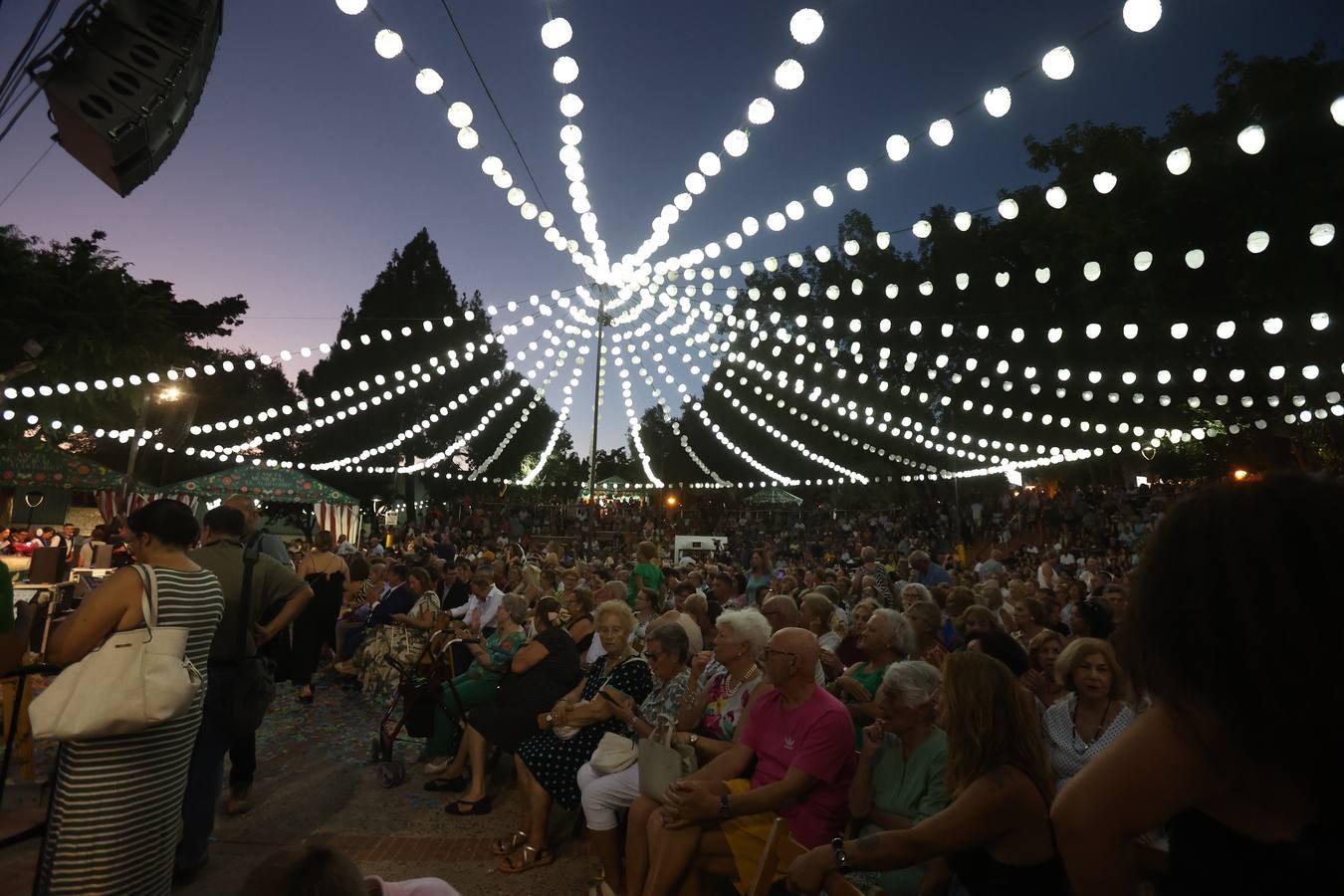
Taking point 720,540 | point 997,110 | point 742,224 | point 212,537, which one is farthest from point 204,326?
point 997,110

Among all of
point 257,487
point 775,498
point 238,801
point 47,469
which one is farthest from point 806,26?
Answer: point 775,498

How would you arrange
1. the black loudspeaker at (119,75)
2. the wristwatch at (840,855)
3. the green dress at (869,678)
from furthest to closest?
1. the black loudspeaker at (119,75)
2. the green dress at (869,678)
3. the wristwatch at (840,855)

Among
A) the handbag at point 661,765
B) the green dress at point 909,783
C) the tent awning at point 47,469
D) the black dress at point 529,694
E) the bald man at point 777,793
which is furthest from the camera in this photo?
the tent awning at point 47,469

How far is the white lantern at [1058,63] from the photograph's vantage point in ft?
17.4

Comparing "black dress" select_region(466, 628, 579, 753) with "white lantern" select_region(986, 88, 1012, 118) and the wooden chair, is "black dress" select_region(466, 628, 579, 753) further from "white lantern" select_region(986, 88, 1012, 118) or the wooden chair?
"white lantern" select_region(986, 88, 1012, 118)

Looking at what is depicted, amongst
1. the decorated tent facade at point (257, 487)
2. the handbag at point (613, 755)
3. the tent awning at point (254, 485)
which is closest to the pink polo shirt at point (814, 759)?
the handbag at point (613, 755)

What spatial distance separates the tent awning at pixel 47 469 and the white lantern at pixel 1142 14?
23381mm

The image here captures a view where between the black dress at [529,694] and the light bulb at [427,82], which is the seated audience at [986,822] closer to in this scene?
the black dress at [529,694]

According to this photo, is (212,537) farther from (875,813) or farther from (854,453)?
(854,453)

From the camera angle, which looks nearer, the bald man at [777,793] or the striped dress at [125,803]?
the striped dress at [125,803]

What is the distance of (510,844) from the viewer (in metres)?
4.11

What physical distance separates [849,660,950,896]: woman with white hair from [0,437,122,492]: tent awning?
22706 millimetres

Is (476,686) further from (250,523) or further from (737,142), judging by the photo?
(737,142)

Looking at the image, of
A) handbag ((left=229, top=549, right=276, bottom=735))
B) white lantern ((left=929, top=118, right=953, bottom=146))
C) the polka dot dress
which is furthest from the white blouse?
white lantern ((left=929, top=118, right=953, bottom=146))
